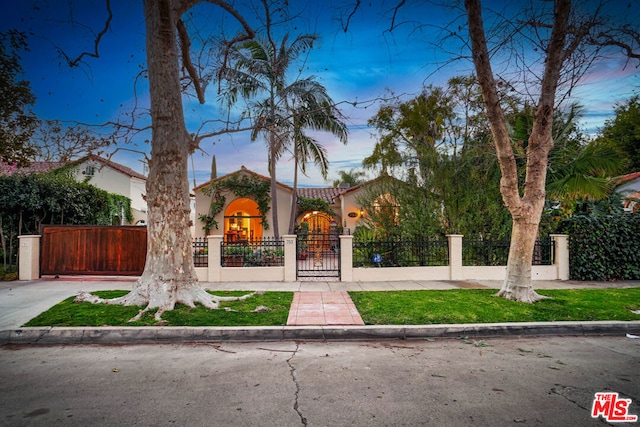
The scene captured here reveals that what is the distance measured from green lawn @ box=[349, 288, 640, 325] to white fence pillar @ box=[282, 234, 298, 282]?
8.19 feet

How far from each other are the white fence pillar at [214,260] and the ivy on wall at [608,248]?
35.3 feet

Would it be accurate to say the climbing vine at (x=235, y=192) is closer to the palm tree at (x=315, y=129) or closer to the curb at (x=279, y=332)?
the palm tree at (x=315, y=129)

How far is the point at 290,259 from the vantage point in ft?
34.4

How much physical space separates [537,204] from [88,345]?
28.8ft

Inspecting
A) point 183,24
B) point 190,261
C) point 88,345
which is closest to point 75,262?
point 190,261

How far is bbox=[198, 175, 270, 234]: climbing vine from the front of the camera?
68.1ft

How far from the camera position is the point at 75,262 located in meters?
10.9

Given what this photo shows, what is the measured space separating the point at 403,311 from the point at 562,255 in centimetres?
710

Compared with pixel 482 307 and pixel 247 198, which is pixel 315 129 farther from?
pixel 482 307

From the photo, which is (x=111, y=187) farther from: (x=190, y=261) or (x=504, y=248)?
(x=504, y=248)

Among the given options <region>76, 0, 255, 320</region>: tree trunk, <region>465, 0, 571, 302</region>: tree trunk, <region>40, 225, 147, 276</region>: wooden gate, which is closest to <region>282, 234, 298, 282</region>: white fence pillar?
<region>76, 0, 255, 320</region>: tree trunk

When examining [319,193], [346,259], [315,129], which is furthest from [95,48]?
[319,193]

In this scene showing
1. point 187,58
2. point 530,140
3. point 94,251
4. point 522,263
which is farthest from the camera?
point 94,251

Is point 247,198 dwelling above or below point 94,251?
above
